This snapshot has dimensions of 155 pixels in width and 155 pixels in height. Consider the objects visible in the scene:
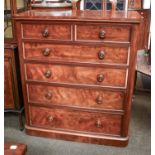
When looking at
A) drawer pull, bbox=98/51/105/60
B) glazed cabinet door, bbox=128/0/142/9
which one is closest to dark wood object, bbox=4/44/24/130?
drawer pull, bbox=98/51/105/60

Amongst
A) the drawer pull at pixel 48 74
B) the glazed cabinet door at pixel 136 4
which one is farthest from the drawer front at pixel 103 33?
the glazed cabinet door at pixel 136 4

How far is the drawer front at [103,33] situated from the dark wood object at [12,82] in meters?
0.64

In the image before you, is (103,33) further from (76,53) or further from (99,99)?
(99,99)

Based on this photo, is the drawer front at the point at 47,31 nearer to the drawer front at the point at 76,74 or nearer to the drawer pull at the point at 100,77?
the drawer front at the point at 76,74

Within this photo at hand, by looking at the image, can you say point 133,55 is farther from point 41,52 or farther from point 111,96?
point 41,52

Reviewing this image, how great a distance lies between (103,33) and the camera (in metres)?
1.58

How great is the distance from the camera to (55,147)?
74.6 inches

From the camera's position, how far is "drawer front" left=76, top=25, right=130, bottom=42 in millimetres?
1561

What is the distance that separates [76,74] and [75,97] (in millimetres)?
210

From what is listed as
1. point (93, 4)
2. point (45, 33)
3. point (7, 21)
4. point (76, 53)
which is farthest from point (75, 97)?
point (93, 4)

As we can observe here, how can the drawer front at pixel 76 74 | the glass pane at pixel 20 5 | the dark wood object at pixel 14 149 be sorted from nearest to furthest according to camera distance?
1. the dark wood object at pixel 14 149
2. the drawer front at pixel 76 74
3. the glass pane at pixel 20 5

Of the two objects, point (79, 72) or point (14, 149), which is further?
point (79, 72)

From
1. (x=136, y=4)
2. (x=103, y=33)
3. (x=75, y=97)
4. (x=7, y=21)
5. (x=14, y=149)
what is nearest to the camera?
(x=14, y=149)

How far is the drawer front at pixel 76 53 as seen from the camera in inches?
64.0
